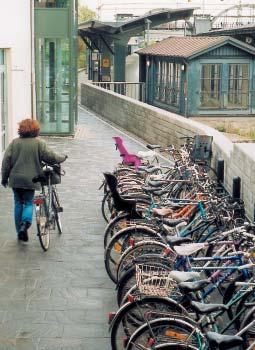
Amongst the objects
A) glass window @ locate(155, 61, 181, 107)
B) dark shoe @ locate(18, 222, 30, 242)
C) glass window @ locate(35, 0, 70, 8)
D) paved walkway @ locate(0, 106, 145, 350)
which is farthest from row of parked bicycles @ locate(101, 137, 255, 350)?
glass window @ locate(155, 61, 181, 107)

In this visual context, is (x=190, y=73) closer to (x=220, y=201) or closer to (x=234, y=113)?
(x=234, y=113)

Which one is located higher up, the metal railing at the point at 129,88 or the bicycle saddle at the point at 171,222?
the metal railing at the point at 129,88

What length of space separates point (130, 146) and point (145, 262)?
1347 cm

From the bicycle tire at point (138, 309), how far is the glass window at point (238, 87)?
72.7 ft

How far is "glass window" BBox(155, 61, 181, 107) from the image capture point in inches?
1110

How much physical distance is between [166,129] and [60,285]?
10.4 m

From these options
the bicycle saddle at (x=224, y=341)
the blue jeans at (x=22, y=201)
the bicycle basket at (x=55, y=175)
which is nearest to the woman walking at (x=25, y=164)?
the blue jeans at (x=22, y=201)

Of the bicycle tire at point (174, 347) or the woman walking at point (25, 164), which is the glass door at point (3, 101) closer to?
the woman walking at point (25, 164)

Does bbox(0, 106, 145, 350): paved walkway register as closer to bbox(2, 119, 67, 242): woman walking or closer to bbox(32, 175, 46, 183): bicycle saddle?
bbox(2, 119, 67, 242): woman walking

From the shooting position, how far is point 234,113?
2759cm

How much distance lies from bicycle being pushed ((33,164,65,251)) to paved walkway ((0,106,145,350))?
0.21m

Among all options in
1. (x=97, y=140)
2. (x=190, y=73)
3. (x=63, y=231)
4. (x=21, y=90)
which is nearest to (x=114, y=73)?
(x=190, y=73)

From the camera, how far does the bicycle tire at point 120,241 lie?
7863 millimetres

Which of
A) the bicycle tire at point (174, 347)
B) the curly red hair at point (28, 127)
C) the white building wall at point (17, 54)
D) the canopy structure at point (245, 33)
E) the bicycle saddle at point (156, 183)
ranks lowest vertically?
the bicycle tire at point (174, 347)
